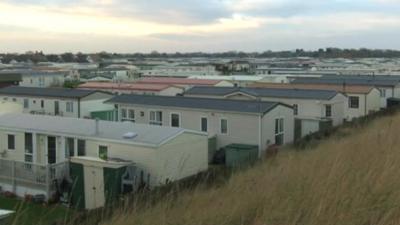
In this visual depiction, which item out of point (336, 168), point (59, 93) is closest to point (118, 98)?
point (59, 93)

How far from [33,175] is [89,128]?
308 centimetres

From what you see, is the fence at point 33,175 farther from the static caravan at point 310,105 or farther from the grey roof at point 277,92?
the grey roof at point 277,92

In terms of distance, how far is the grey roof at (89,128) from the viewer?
57.8 feet

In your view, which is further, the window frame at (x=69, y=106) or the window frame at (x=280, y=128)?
the window frame at (x=69, y=106)

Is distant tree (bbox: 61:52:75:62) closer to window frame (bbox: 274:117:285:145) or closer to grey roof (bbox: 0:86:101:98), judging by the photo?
grey roof (bbox: 0:86:101:98)

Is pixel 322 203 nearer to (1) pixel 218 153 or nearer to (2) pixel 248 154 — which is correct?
(2) pixel 248 154

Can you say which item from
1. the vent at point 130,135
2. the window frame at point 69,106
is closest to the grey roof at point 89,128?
the vent at point 130,135

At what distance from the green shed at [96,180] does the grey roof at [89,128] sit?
168 centimetres

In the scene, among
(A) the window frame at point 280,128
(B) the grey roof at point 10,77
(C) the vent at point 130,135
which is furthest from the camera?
(B) the grey roof at point 10,77

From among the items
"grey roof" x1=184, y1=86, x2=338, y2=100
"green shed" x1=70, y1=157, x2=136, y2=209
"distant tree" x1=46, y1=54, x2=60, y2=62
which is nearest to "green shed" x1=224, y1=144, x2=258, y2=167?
"green shed" x1=70, y1=157, x2=136, y2=209

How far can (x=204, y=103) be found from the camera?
2591 cm

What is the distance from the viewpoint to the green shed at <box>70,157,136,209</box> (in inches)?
609

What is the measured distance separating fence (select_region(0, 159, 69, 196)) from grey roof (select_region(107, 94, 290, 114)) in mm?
9689

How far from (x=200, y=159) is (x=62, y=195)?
515cm
